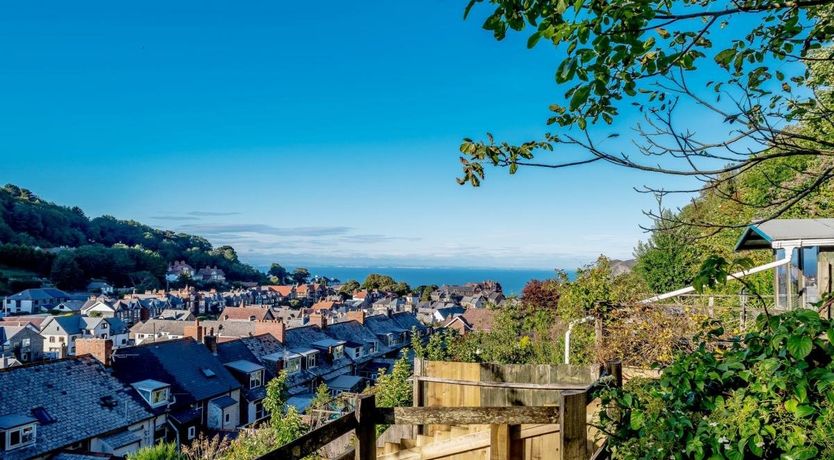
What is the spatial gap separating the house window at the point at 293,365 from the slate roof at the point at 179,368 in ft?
13.8

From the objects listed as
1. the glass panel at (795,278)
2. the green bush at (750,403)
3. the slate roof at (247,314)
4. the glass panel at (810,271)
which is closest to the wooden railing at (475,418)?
the green bush at (750,403)

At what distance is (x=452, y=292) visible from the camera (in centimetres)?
10288

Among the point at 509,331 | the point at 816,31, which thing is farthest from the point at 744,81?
the point at 509,331

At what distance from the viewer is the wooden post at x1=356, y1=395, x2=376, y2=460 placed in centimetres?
294

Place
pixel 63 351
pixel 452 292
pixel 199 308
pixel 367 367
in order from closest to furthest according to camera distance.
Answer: pixel 63 351, pixel 367 367, pixel 199 308, pixel 452 292

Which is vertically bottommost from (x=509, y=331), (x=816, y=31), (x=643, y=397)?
(x=509, y=331)

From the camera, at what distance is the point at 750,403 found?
2.30 m

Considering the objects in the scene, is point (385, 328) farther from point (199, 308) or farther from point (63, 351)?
point (199, 308)

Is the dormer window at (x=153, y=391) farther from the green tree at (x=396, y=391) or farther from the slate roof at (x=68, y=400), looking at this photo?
the green tree at (x=396, y=391)

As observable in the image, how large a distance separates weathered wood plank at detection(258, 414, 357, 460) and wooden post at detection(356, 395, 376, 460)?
5cm

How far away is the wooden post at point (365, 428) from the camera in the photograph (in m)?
2.94

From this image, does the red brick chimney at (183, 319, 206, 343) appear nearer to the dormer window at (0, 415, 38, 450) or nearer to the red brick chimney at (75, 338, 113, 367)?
the red brick chimney at (75, 338, 113, 367)

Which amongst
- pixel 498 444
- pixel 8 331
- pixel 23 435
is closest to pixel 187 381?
pixel 23 435

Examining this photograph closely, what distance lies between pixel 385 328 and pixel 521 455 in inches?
1658
